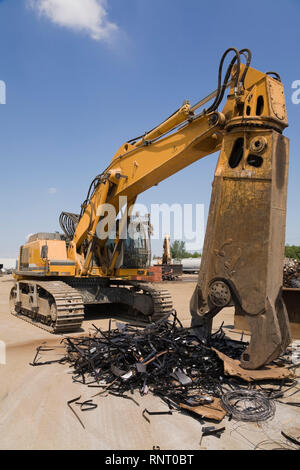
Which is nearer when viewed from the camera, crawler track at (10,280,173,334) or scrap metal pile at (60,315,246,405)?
scrap metal pile at (60,315,246,405)

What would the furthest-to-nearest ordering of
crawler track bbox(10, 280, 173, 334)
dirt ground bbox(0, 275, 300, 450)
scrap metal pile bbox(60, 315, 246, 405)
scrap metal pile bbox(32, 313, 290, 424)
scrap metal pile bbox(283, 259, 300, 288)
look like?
1. scrap metal pile bbox(283, 259, 300, 288)
2. crawler track bbox(10, 280, 173, 334)
3. scrap metal pile bbox(60, 315, 246, 405)
4. scrap metal pile bbox(32, 313, 290, 424)
5. dirt ground bbox(0, 275, 300, 450)

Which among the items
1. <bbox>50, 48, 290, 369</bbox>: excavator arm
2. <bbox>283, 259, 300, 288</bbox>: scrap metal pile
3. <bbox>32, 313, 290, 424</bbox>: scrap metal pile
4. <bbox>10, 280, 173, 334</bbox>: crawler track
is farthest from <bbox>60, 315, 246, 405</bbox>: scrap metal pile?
<bbox>283, 259, 300, 288</bbox>: scrap metal pile

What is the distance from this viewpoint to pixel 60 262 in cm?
956

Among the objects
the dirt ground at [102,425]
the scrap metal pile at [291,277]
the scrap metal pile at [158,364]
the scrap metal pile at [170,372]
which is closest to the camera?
the dirt ground at [102,425]

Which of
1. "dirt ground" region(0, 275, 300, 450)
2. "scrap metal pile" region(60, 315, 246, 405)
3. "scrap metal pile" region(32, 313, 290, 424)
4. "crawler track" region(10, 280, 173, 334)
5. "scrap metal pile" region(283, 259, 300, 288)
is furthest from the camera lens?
"scrap metal pile" region(283, 259, 300, 288)

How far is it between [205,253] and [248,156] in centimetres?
138

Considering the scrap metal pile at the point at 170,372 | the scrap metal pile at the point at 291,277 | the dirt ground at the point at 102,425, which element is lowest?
the dirt ground at the point at 102,425

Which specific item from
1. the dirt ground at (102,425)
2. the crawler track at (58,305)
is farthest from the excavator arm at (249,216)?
the crawler track at (58,305)

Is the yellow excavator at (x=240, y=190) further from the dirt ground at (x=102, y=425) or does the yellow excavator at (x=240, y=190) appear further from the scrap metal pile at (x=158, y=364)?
the dirt ground at (x=102, y=425)

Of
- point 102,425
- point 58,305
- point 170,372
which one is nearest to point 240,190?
point 170,372

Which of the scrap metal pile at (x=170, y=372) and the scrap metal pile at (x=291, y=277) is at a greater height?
the scrap metal pile at (x=291, y=277)

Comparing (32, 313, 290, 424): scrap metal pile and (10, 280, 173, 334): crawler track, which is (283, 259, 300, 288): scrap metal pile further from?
(32, 313, 290, 424): scrap metal pile

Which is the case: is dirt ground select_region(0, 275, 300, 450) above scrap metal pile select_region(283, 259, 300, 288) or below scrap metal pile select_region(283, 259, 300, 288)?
below

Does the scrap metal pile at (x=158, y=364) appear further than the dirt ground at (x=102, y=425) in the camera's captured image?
Yes
